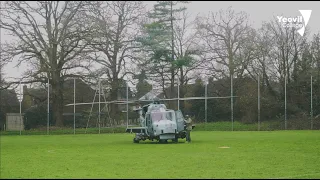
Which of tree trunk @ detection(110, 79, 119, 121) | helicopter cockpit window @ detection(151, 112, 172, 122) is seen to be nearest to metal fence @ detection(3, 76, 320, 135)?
tree trunk @ detection(110, 79, 119, 121)

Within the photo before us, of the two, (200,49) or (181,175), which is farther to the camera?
(200,49)

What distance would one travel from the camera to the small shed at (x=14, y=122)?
46.4 meters

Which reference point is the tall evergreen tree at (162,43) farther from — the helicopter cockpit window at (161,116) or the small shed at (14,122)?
the helicopter cockpit window at (161,116)

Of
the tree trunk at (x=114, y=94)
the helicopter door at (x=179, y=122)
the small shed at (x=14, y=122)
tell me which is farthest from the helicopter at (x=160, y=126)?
the small shed at (x=14, y=122)

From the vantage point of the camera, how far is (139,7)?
43.9 metres

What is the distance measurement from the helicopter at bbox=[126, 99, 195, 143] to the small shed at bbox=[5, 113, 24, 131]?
20.5m

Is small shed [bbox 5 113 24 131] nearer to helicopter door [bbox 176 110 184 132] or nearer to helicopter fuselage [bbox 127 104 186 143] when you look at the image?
helicopter fuselage [bbox 127 104 186 143]

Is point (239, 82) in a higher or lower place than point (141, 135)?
higher

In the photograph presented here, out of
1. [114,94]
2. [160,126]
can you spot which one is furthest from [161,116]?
[114,94]

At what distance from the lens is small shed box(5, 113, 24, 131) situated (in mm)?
46375

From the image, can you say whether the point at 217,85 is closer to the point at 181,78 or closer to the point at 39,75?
the point at 181,78

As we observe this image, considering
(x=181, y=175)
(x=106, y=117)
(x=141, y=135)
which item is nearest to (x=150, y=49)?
(x=106, y=117)

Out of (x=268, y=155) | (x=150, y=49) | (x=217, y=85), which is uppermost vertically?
(x=150, y=49)

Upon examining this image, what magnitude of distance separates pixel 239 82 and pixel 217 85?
2.26m
